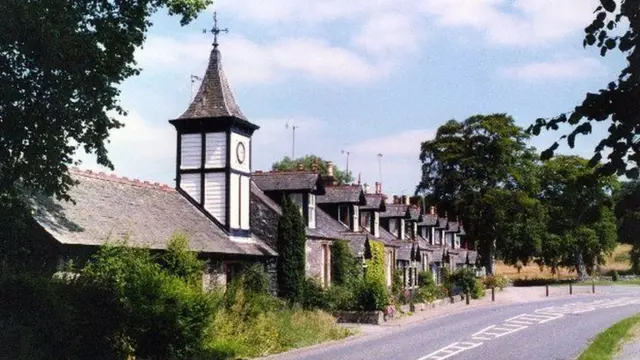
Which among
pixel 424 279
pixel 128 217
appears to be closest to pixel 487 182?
pixel 424 279

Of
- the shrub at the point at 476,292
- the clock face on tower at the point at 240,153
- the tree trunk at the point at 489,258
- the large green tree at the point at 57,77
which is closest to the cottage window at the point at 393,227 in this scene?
the shrub at the point at 476,292

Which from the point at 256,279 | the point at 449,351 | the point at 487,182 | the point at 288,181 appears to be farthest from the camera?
the point at 487,182

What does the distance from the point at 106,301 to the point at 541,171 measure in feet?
235

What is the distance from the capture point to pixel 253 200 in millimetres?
35344

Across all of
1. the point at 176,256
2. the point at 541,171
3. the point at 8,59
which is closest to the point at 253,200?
the point at 176,256

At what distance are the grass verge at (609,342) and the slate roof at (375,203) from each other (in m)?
21.6

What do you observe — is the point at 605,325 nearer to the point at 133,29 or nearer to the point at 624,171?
the point at 133,29

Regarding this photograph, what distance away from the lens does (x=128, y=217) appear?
27.0m

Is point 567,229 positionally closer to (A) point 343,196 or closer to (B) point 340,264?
(A) point 343,196

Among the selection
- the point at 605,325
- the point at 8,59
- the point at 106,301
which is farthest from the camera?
the point at 605,325

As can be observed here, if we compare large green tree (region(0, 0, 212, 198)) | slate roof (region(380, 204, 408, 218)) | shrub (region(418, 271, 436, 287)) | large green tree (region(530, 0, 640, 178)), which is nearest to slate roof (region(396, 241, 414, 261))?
shrub (region(418, 271, 436, 287))

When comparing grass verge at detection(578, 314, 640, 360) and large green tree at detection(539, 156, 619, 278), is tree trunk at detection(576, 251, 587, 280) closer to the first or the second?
large green tree at detection(539, 156, 619, 278)

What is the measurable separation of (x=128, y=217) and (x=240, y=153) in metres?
8.28

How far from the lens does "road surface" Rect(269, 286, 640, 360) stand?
846 inches
